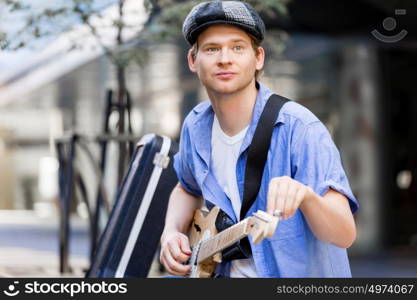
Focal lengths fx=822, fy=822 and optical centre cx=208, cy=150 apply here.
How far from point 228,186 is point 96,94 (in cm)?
1311

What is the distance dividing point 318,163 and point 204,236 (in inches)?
18.3

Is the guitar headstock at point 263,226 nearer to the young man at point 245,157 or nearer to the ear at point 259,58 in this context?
the young man at point 245,157

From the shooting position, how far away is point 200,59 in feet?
6.52

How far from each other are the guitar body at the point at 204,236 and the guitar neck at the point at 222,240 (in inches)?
0.7

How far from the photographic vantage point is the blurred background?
4824 millimetres

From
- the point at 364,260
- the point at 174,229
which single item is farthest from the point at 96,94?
the point at 174,229

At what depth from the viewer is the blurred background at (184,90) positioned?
4824 millimetres

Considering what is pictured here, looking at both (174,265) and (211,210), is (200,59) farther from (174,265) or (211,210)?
(174,265)

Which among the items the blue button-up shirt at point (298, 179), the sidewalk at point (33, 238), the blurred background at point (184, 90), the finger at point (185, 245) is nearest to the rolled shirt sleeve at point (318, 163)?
the blue button-up shirt at point (298, 179)

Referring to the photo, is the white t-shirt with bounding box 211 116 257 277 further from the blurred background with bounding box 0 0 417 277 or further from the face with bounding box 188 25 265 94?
the blurred background with bounding box 0 0 417 277

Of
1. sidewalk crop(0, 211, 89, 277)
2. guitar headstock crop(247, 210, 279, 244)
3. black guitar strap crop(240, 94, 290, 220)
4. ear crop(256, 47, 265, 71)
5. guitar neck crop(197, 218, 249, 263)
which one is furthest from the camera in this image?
sidewalk crop(0, 211, 89, 277)

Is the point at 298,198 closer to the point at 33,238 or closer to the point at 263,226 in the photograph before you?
the point at 263,226

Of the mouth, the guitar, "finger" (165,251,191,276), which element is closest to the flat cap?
the mouth

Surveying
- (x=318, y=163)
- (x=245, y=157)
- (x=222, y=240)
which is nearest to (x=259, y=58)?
(x=245, y=157)
